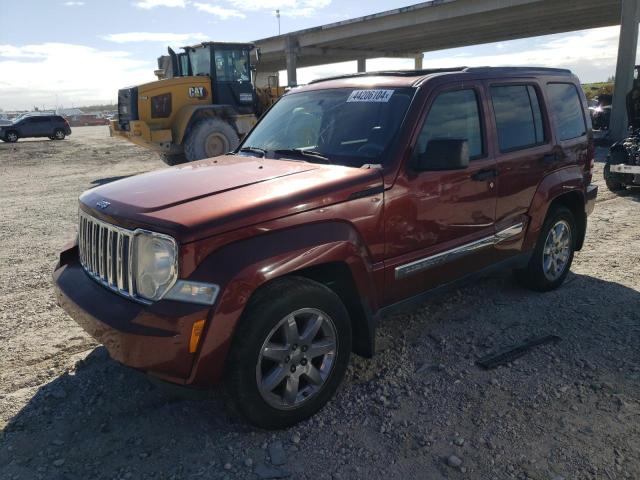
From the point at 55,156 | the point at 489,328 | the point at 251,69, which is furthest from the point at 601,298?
the point at 55,156

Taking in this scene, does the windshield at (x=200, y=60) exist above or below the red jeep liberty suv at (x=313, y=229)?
above

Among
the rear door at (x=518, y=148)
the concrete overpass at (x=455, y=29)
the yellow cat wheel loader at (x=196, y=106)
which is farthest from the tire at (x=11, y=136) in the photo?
the rear door at (x=518, y=148)

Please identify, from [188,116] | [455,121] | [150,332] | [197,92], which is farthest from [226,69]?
[150,332]

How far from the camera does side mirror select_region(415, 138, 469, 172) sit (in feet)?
10.8

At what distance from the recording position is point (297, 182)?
10.2ft

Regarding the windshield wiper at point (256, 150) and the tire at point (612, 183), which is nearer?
the windshield wiper at point (256, 150)

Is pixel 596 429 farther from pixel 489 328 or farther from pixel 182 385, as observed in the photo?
pixel 182 385

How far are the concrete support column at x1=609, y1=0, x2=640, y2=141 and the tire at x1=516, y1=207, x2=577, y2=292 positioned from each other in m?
17.7

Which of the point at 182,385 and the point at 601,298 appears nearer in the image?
the point at 182,385

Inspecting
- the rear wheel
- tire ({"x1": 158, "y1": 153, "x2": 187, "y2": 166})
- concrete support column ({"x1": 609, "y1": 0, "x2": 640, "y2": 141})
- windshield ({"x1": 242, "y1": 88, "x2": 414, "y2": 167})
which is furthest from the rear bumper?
the rear wheel

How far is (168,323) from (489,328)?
2759mm

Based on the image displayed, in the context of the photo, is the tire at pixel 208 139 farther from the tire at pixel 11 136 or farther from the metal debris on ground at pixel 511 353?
the tire at pixel 11 136

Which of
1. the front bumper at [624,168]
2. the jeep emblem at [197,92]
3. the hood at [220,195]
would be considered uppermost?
the jeep emblem at [197,92]

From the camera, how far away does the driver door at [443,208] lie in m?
3.42
